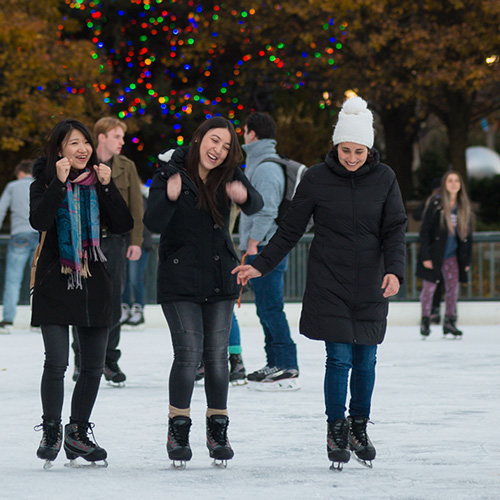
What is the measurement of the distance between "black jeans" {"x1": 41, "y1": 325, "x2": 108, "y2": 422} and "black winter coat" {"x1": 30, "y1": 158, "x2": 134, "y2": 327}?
8 centimetres

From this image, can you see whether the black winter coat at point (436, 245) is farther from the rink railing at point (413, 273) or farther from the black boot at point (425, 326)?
the rink railing at point (413, 273)

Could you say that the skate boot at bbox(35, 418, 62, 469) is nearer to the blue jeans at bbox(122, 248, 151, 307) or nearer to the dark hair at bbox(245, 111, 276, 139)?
the dark hair at bbox(245, 111, 276, 139)

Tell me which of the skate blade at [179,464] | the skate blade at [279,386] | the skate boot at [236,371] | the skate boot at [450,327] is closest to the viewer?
the skate blade at [179,464]

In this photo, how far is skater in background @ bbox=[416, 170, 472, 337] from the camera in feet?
41.8

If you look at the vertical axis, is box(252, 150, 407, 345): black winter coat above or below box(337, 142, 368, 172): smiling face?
below

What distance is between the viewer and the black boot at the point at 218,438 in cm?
550

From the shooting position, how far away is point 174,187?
18.0 ft

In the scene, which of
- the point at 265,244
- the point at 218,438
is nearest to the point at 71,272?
the point at 218,438

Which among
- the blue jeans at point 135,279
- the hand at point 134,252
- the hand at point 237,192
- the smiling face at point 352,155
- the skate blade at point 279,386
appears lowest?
the skate blade at point 279,386

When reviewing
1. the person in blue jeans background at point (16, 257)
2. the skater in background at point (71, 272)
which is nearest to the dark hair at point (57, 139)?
the skater in background at point (71, 272)

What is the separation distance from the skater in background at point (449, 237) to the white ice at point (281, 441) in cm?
230

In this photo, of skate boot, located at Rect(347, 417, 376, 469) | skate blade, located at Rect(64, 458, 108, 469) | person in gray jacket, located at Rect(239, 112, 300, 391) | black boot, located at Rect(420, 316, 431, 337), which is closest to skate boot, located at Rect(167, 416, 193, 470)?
skate blade, located at Rect(64, 458, 108, 469)

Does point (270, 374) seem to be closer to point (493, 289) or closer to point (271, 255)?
point (271, 255)

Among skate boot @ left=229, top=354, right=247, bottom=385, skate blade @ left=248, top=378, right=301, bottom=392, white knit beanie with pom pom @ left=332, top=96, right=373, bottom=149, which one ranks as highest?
white knit beanie with pom pom @ left=332, top=96, right=373, bottom=149
